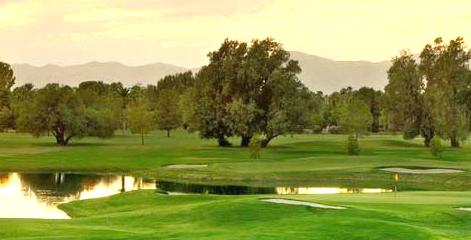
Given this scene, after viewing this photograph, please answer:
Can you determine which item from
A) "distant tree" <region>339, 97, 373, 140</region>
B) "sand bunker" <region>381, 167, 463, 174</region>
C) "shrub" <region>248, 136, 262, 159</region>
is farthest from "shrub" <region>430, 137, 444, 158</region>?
"distant tree" <region>339, 97, 373, 140</region>

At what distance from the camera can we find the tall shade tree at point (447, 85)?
96.8m

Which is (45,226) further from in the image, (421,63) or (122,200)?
(421,63)

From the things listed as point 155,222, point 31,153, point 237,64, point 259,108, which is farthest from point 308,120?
point 155,222

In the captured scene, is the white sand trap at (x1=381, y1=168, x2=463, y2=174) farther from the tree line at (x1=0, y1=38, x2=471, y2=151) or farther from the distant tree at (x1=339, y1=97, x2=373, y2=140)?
the distant tree at (x1=339, y1=97, x2=373, y2=140)

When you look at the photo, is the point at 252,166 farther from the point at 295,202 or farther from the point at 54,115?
the point at 54,115

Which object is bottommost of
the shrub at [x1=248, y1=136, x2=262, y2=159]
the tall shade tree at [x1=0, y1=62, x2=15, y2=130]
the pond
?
the pond

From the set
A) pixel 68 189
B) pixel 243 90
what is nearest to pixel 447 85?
pixel 243 90

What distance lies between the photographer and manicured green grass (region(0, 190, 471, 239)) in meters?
21.5

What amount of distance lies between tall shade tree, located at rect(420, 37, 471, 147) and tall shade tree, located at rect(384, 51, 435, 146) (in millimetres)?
1594

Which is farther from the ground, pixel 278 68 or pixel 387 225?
pixel 278 68

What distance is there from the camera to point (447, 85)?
103 meters

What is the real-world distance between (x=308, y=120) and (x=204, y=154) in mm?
17419

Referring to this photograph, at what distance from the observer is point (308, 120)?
95750 mm

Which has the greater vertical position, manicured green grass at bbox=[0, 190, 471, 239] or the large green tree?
the large green tree
